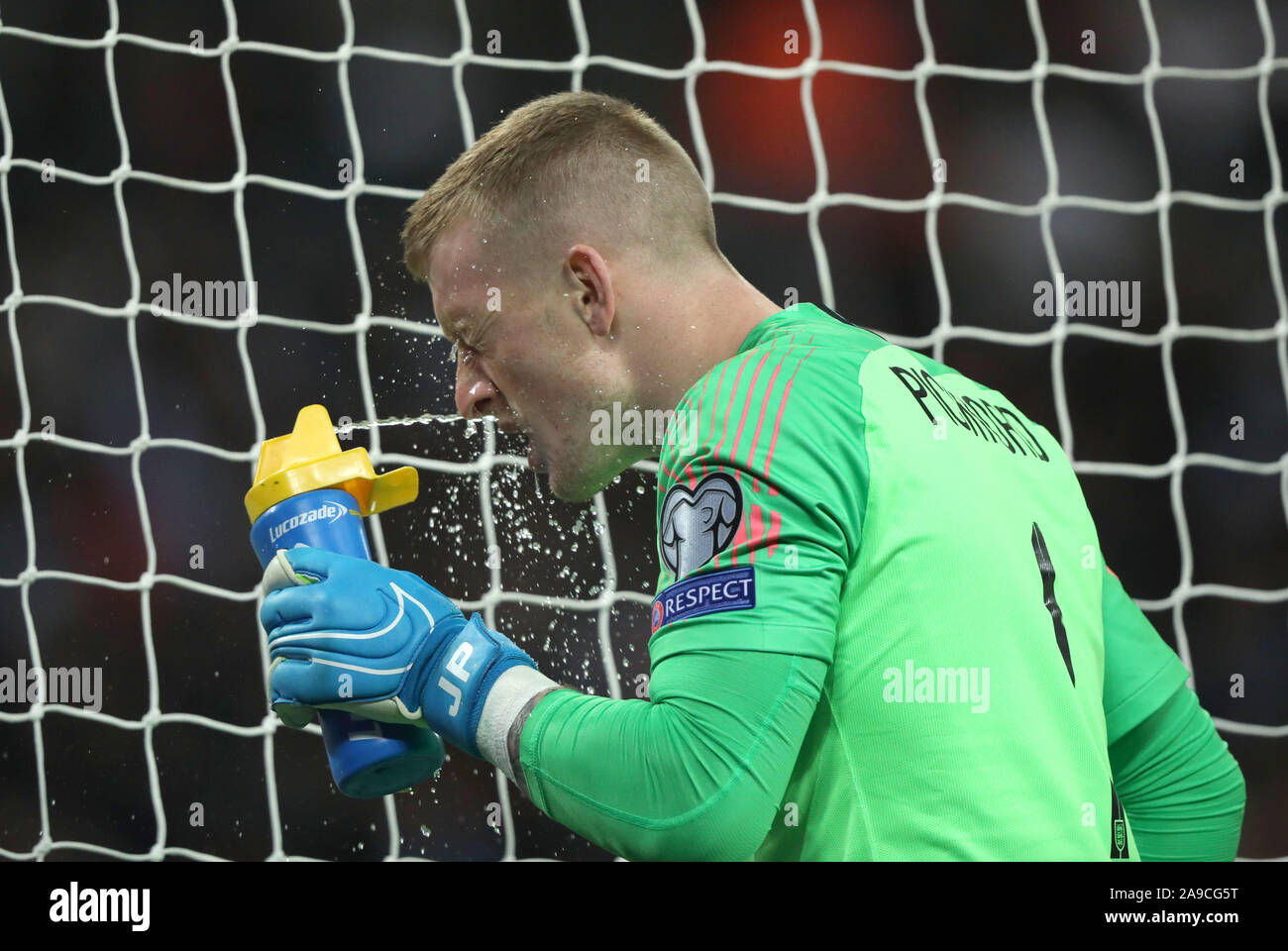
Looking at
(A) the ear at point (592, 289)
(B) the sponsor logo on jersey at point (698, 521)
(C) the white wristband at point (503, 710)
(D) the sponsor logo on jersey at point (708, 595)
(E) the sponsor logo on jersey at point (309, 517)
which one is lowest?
(C) the white wristband at point (503, 710)

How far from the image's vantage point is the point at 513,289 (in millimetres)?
1073

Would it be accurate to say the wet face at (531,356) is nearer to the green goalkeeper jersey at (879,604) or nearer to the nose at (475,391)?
the nose at (475,391)

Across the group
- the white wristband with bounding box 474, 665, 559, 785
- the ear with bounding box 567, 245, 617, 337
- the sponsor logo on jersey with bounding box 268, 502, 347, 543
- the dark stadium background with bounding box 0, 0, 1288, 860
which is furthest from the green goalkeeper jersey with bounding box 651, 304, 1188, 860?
the dark stadium background with bounding box 0, 0, 1288, 860

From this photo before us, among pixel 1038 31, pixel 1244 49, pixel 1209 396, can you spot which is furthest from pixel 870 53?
pixel 1209 396

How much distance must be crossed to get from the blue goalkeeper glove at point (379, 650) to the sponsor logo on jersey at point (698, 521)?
0.55 feet

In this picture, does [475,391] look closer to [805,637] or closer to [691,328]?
[691,328]

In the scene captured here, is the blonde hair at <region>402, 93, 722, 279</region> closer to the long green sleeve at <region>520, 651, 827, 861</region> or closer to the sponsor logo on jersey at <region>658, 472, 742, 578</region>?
the sponsor logo on jersey at <region>658, 472, 742, 578</region>

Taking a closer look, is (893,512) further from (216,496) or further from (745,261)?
(216,496)

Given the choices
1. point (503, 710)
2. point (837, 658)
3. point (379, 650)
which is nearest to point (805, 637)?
point (837, 658)

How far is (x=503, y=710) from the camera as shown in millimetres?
849

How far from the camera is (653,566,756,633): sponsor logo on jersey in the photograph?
2.43 feet

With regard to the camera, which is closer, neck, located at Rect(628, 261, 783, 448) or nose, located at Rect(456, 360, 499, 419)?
neck, located at Rect(628, 261, 783, 448)

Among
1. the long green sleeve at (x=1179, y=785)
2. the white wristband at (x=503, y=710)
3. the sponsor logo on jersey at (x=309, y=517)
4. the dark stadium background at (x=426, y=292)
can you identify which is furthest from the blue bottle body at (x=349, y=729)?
the dark stadium background at (x=426, y=292)

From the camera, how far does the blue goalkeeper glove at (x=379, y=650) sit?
0.89 m
